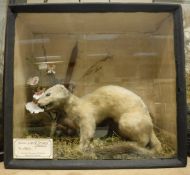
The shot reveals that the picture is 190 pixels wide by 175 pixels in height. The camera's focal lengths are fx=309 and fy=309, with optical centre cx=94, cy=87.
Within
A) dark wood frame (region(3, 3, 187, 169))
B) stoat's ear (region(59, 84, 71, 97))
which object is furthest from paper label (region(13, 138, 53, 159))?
stoat's ear (region(59, 84, 71, 97))

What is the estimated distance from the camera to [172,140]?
68cm

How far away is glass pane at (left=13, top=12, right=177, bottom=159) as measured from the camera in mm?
677

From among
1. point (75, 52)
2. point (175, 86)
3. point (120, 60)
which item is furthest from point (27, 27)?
point (175, 86)

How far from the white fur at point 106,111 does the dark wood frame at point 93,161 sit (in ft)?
0.17

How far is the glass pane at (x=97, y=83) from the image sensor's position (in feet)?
2.22

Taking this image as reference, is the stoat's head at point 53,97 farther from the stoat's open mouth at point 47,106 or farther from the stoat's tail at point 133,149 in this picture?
the stoat's tail at point 133,149

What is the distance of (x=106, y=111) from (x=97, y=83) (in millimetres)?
89

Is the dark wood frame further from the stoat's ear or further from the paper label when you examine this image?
the stoat's ear

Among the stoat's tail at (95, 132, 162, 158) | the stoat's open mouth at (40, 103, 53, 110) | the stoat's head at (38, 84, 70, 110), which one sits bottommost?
the stoat's tail at (95, 132, 162, 158)

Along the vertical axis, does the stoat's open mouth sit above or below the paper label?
above

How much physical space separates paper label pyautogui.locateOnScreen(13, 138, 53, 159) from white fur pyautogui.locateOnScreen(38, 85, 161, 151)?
0.24ft

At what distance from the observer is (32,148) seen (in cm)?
65

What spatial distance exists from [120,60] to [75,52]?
12 cm

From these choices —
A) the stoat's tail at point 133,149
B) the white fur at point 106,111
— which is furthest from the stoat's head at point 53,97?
the stoat's tail at point 133,149
